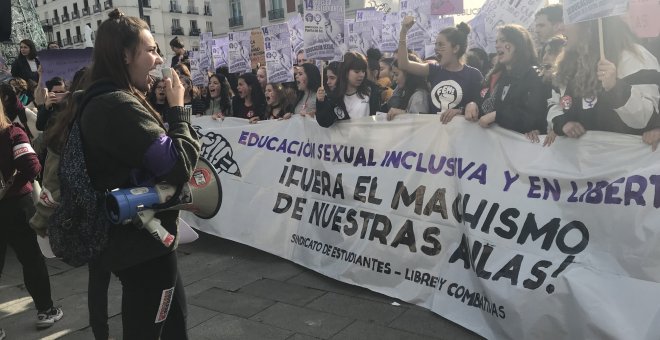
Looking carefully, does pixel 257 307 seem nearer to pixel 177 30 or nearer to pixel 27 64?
pixel 27 64

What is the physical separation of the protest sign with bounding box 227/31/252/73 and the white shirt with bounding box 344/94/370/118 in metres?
2.67

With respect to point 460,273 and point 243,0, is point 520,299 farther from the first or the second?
point 243,0

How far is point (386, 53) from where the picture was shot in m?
8.10

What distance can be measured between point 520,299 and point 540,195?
62cm

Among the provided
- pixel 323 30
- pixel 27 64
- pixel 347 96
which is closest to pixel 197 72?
pixel 27 64

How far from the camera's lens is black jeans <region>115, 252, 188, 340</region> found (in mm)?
2051

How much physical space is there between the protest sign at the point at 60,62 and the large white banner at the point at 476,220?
3078 mm

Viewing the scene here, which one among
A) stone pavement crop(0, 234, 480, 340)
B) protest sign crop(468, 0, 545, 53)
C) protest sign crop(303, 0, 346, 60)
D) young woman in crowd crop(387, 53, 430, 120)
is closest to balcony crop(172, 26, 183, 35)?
protest sign crop(468, 0, 545, 53)

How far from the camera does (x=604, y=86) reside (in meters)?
2.79

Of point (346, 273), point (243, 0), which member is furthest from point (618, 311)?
point (243, 0)

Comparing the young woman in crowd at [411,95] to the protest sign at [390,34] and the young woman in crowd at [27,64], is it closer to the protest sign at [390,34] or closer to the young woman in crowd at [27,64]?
the protest sign at [390,34]

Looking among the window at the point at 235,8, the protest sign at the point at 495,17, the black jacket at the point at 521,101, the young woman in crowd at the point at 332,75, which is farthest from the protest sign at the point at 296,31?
the window at the point at 235,8

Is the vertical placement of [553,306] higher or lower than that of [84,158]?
lower

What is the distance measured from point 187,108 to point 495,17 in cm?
575
